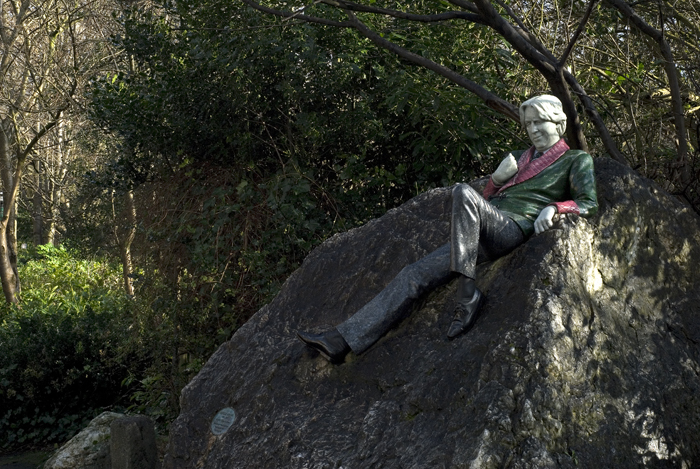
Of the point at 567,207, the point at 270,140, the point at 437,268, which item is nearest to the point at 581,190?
the point at 567,207

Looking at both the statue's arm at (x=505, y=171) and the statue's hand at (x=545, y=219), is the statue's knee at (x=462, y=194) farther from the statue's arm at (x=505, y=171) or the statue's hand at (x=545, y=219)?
the statue's arm at (x=505, y=171)

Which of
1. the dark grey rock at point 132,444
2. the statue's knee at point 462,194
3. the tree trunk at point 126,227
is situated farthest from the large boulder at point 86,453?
the statue's knee at point 462,194

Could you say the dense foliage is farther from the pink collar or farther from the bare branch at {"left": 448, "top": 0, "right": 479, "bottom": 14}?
the pink collar

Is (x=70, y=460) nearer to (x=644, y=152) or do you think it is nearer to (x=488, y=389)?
(x=488, y=389)

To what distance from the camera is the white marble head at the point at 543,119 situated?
393cm

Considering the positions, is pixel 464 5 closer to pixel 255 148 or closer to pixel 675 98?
pixel 675 98

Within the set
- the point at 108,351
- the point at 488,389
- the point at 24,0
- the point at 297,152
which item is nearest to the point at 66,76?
the point at 24,0

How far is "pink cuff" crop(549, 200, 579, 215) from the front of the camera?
366 cm

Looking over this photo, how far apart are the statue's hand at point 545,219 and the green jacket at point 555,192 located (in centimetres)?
6

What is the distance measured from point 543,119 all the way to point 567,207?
553 millimetres

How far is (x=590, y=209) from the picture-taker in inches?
146

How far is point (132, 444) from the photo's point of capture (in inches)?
189

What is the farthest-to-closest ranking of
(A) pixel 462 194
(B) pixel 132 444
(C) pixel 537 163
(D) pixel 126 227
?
(D) pixel 126 227 < (B) pixel 132 444 < (C) pixel 537 163 < (A) pixel 462 194

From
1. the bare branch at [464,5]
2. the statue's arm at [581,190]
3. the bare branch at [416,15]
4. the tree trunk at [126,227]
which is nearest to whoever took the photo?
the statue's arm at [581,190]
